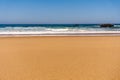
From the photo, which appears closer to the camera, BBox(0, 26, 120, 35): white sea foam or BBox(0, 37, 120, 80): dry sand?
BBox(0, 37, 120, 80): dry sand

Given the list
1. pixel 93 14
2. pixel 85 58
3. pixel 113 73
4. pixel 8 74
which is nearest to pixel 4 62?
pixel 8 74

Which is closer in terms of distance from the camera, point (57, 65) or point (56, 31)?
point (57, 65)

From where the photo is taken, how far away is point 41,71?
3.31 metres

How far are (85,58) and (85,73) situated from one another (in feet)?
3.16

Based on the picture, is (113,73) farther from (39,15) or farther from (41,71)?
(39,15)

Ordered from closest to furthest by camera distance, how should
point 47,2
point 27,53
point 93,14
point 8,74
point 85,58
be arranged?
point 8,74 → point 85,58 → point 27,53 → point 93,14 → point 47,2

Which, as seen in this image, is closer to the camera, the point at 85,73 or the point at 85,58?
the point at 85,73

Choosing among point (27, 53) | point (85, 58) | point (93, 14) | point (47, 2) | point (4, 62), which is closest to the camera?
point (4, 62)

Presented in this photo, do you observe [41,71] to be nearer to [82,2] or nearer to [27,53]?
[27,53]

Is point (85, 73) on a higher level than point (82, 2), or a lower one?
lower

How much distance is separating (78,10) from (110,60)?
519 centimetres

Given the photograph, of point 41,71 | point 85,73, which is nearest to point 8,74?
point 41,71

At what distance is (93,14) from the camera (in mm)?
8094

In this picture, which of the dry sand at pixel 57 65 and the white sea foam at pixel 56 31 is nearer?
the dry sand at pixel 57 65
